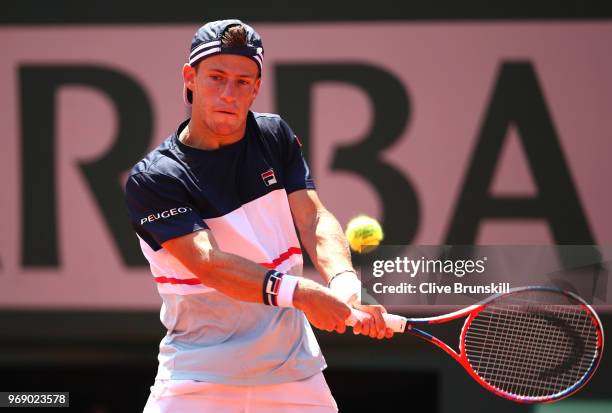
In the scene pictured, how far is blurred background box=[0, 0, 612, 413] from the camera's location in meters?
6.30

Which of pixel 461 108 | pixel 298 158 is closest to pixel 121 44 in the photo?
pixel 461 108

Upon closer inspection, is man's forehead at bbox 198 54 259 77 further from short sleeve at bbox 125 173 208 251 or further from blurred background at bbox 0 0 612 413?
blurred background at bbox 0 0 612 413

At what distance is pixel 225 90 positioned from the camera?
11.4ft

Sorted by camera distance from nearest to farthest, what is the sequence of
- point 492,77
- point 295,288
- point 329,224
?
point 295,288
point 329,224
point 492,77

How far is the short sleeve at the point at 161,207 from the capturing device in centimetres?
341

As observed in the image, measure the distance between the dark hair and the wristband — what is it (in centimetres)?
71

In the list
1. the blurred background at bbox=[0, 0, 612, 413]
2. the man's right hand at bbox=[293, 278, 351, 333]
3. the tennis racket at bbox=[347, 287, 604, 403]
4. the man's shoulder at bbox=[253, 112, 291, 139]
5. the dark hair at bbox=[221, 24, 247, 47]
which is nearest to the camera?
the man's right hand at bbox=[293, 278, 351, 333]

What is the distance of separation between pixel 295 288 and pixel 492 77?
3.30 metres

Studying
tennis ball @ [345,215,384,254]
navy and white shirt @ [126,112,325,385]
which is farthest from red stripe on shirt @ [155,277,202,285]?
tennis ball @ [345,215,384,254]

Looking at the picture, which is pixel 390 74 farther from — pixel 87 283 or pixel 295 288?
pixel 295 288

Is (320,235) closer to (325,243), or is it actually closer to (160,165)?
(325,243)

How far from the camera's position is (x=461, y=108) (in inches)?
249

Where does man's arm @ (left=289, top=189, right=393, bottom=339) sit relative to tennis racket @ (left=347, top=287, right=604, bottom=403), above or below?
above

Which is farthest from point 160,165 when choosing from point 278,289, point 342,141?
point 342,141
